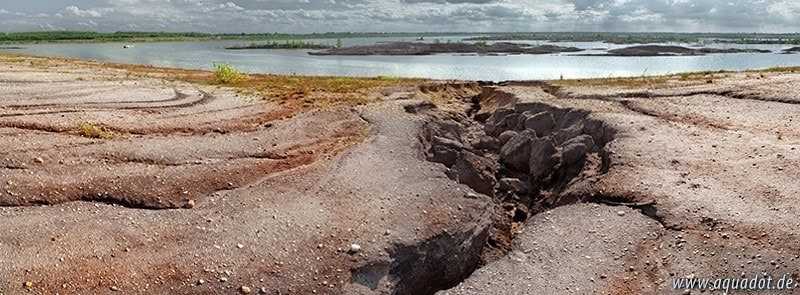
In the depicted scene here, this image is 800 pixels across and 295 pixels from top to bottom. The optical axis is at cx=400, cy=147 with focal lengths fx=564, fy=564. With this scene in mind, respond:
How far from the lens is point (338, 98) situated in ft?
81.4

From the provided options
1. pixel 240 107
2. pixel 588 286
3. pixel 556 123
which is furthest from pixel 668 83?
pixel 588 286

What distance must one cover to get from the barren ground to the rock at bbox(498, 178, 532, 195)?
0.06 metres

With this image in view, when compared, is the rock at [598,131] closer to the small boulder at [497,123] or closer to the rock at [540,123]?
the rock at [540,123]

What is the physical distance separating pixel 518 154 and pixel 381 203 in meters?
7.15

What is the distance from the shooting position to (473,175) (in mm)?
14648

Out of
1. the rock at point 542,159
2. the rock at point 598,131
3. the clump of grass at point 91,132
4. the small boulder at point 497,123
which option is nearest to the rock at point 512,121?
the small boulder at point 497,123

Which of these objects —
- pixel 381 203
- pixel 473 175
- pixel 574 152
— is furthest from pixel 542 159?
pixel 381 203

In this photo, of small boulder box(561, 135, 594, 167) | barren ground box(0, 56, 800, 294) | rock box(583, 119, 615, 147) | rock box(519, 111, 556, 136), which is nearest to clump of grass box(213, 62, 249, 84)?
barren ground box(0, 56, 800, 294)

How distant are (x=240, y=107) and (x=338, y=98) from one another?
454cm

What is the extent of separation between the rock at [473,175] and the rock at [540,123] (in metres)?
5.89

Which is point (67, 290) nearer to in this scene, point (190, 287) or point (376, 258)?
point (190, 287)

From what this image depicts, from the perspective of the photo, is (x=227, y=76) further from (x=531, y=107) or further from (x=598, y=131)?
(x=598, y=131)

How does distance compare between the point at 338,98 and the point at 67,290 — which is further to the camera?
the point at 338,98

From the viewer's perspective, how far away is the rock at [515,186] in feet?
49.9
